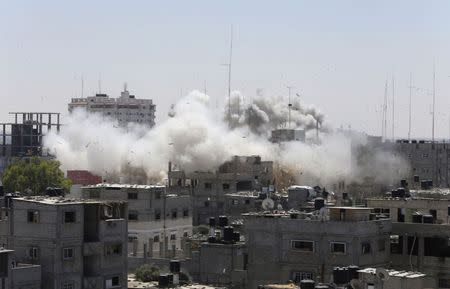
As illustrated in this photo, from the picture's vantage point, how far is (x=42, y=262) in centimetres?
3903

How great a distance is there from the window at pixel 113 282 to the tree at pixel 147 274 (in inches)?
278

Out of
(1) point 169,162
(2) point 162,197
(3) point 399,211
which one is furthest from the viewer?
(1) point 169,162

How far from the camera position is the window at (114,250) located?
134 ft

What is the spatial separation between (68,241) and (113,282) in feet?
9.01

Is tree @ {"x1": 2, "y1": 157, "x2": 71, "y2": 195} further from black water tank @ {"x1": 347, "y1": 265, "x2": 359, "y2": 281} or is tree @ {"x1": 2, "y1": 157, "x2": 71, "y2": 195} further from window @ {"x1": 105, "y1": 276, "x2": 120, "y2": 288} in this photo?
black water tank @ {"x1": 347, "y1": 265, "x2": 359, "y2": 281}

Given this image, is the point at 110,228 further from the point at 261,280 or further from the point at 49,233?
the point at 261,280

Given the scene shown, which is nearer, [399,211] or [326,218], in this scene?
[326,218]

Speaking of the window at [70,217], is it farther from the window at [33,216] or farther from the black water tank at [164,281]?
the black water tank at [164,281]

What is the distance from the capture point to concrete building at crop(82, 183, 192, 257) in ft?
203

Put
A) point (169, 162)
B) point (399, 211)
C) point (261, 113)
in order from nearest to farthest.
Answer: point (399, 211) < point (169, 162) < point (261, 113)

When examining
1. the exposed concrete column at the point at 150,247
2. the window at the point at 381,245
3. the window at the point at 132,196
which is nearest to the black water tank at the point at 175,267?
the exposed concrete column at the point at 150,247

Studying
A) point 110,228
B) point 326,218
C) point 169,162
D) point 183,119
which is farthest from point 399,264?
point 183,119

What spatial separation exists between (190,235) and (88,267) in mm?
26548

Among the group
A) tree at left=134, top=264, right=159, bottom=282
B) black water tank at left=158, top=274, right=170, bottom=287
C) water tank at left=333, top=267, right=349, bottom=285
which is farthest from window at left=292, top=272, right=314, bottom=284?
tree at left=134, top=264, right=159, bottom=282
